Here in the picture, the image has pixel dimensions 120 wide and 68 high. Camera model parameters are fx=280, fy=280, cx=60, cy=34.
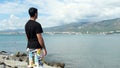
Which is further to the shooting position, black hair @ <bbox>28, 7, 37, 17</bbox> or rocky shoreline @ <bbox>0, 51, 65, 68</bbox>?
rocky shoreline @ <bbox>0, 51, 65, 68</bbox>

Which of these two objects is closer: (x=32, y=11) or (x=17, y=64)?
(x=32, y=11)

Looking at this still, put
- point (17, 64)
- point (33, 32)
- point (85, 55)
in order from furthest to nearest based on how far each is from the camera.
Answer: point (85, 55), point (17, 64), point (33, 32)

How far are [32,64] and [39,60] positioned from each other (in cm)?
32

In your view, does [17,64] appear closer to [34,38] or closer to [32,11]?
[34,38]

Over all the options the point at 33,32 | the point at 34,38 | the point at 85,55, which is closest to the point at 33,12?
the point at 33,32

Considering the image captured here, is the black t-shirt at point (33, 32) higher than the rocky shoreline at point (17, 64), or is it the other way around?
the black t-shirt at point (33, 32)

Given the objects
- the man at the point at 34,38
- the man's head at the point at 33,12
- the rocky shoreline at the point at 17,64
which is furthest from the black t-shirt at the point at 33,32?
the rocky shoreline at the point at 17,64

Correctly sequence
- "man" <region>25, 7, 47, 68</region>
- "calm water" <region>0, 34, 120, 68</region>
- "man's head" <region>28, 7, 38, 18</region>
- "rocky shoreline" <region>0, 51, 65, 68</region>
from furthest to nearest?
"calm water" <region>0, 34, 120, 68</region>, "rocky shoreline" <region>0, 51, 65, 68</region>, "man's head" <region>28, 7, 38, 18</region>, "man" <region>25, 7, 47, 68</region>

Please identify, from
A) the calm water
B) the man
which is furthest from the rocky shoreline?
the man

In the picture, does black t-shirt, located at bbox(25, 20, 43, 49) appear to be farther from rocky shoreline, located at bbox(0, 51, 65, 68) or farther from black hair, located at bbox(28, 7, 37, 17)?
rocky shoreline, located at bbox(0, 51, 65, 68)

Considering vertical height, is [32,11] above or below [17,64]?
above

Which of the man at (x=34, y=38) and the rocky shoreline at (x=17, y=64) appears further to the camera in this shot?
the rocky shoreline at (x=17, y=64)

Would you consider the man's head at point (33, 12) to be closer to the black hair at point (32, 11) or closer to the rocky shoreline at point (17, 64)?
the black hair at point (32, 11)

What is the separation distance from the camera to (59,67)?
108ft
